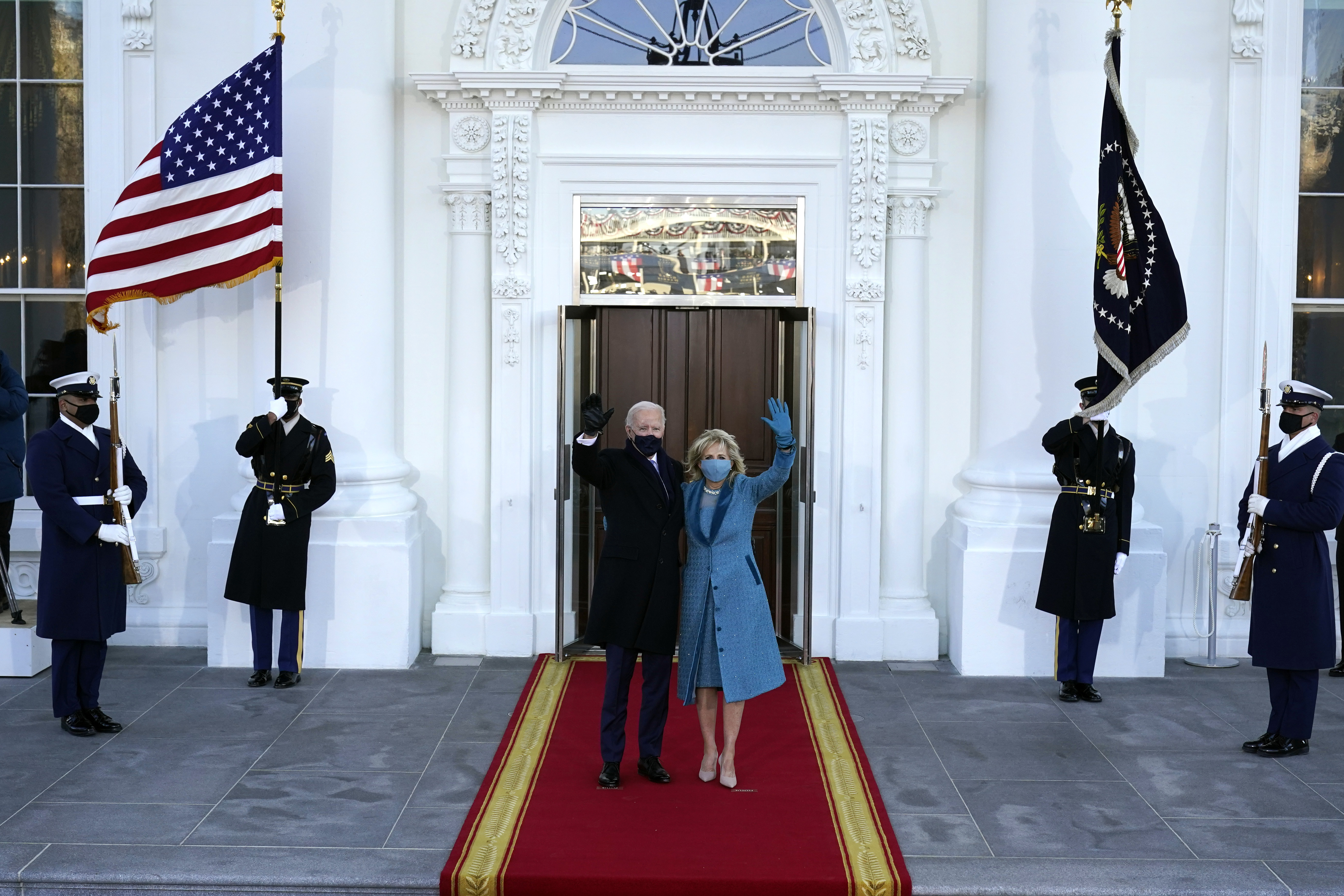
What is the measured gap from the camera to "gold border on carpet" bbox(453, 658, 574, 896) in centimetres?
412

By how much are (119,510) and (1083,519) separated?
4.98 m

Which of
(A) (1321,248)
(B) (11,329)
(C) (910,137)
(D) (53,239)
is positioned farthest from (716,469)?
(B) (11,329)

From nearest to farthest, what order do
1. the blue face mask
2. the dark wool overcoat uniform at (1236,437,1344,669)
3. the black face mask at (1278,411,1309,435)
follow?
the blue face mask, the dark wool overcoat uniform at (1236,437,1344,669), the black face mask at (1278,411,1309,435)

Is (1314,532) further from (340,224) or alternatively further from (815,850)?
(340,224)

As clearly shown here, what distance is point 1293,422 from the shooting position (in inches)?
220

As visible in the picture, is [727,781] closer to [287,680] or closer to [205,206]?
[287,680]

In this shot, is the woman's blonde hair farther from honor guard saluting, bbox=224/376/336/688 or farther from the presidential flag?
honor guard saluting, bbox=224/376/336/688

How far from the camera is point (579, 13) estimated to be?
24.6 ft

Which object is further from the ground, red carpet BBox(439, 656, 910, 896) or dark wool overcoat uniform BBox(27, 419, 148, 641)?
dark wool overcoat uniform BBox(27, 419, 148, 641)

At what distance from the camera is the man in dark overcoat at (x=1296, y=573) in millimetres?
5453

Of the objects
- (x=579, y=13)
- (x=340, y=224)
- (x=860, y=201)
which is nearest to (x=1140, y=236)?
(x=860, y=201)

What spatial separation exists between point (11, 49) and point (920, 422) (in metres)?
6.18

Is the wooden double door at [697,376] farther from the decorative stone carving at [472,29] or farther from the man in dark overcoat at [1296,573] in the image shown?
the man in dark overcoat at [1296,573]

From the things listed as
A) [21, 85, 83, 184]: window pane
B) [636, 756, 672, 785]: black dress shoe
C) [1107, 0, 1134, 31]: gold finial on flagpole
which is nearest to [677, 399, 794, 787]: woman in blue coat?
[636, 756, 672, 785]: black dress shoe
